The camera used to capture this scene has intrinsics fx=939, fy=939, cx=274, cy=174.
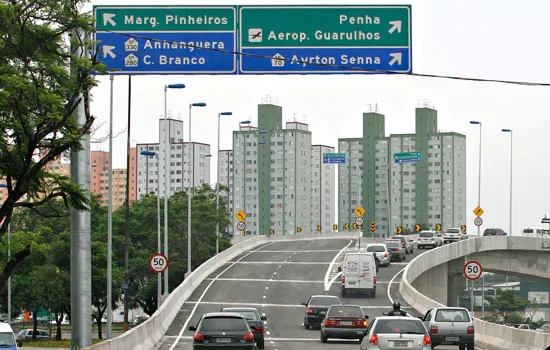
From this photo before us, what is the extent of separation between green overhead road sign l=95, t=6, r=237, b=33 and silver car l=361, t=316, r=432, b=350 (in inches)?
345

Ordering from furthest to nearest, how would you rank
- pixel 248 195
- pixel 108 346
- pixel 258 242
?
1. pixel 248 195
2. pixel 258 242
3. pixel 108 346

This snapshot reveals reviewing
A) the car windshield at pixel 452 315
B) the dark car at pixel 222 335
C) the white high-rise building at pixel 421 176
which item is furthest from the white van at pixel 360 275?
the white high-rise building at pixel 421 176

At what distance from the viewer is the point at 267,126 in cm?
18188

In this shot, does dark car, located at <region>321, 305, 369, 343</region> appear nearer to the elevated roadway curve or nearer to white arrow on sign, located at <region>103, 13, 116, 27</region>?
the elevated roadway curve

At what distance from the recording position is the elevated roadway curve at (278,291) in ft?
121

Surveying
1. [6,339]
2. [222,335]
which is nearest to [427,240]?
[222,335]

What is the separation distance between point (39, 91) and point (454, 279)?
214 ft

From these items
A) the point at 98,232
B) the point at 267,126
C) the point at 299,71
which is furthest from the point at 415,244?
the point at 267,126

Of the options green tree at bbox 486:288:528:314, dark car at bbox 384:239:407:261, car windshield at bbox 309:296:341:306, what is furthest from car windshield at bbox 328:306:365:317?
green tree at bbox 486:288:528:314

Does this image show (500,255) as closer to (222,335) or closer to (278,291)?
(278,291)

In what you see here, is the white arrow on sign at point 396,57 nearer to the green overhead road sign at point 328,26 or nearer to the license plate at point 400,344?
the green overhead road sign at point 328,26

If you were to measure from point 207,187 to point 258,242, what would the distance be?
13.2 meters

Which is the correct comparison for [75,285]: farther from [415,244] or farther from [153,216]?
[415,244]

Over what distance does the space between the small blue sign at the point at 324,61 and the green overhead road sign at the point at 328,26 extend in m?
0.17
